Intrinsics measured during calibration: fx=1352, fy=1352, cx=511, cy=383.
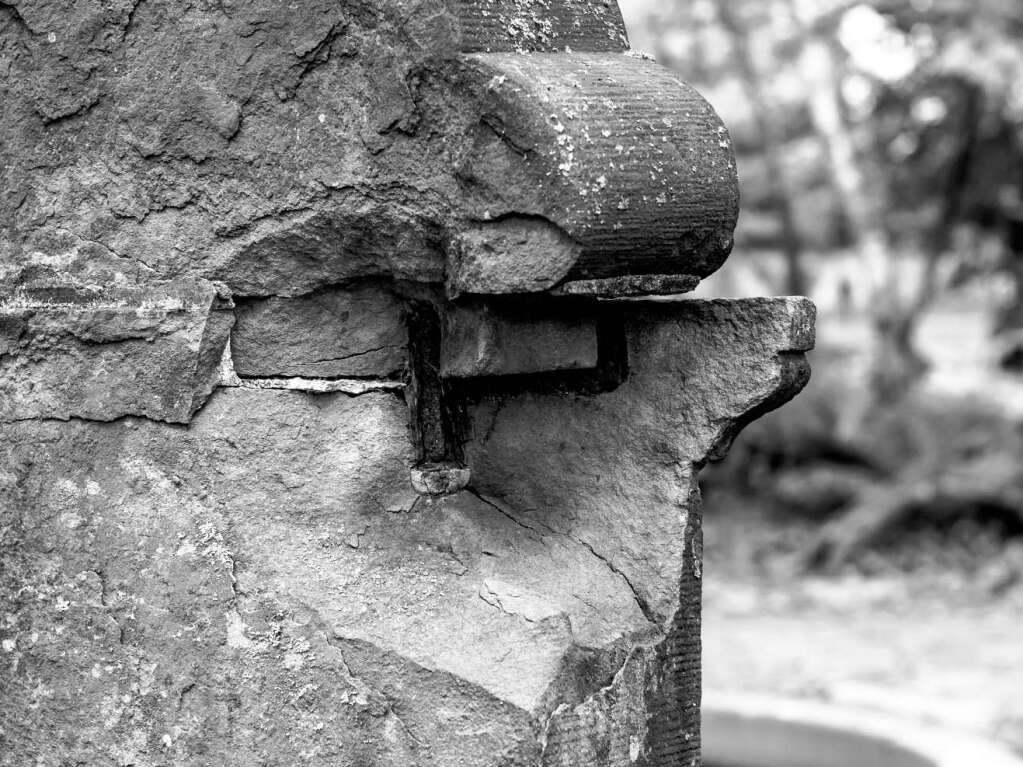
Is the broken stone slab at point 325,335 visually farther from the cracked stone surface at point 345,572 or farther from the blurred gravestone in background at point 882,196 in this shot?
the blurred gravestone in background at point 882,196

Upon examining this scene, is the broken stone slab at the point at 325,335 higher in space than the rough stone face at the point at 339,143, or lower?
lower

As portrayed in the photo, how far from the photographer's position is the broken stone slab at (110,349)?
1.91 m

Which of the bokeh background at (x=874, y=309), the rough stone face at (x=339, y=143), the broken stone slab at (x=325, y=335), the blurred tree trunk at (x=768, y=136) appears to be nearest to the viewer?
the rough stone face at (x=339, y=143)

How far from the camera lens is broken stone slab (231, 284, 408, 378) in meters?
1.96

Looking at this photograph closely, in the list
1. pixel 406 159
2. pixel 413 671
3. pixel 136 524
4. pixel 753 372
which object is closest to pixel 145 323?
pixel 136 524

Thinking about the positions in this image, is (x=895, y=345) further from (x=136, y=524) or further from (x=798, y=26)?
(x=136, y=524)

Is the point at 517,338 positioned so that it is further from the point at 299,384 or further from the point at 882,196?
the point at 882,196

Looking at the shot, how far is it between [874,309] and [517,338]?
5.87 metres

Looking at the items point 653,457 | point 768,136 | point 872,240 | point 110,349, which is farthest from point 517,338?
point 872,240

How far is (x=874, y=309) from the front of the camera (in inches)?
291

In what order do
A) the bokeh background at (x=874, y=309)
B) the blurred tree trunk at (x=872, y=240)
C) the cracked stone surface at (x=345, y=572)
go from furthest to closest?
the blurred tree trunk at (x=872, y=240), the bokeh background at (x=874, y=309), the cracked stone surface at (x=345, y=572)

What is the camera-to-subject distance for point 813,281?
8.06 meters

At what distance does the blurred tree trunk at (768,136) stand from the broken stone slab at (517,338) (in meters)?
5.30

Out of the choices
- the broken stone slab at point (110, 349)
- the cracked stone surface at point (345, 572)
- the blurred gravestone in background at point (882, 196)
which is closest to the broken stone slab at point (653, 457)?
the cracked stone surface at point (345, 572)
